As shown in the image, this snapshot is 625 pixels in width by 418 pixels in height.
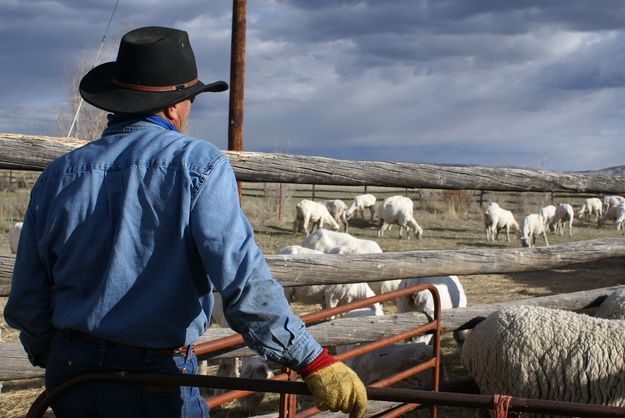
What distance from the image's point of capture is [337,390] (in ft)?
6.06

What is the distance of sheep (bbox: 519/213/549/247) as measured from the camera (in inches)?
925

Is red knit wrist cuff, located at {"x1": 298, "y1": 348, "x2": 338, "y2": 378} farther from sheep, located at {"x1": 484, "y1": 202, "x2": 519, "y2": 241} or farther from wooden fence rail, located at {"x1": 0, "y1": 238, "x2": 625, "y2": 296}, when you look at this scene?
sheep, located at {"x1": 484, "y1": 202, "x2": 519, "y2": 241}

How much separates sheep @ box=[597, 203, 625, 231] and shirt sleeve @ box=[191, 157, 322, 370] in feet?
102

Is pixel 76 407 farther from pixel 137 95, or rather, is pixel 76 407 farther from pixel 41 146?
pixel 41 146

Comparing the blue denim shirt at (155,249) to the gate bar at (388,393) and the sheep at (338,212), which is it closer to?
the gate bar at (388,393)

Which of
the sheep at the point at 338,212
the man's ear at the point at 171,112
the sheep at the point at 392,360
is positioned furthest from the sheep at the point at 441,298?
the sheep at the point at 338,212

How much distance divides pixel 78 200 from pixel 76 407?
61 centimetres

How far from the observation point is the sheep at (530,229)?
2350 cm

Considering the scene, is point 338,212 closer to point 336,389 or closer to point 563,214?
point 563,214

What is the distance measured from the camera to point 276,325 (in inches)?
73.9

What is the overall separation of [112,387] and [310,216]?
22341 millimetres

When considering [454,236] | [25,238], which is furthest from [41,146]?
[454,236]

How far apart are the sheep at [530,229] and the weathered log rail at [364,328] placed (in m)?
17.8

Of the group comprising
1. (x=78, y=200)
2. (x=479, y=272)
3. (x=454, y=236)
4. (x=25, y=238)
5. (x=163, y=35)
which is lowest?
(x=454, y=236)
